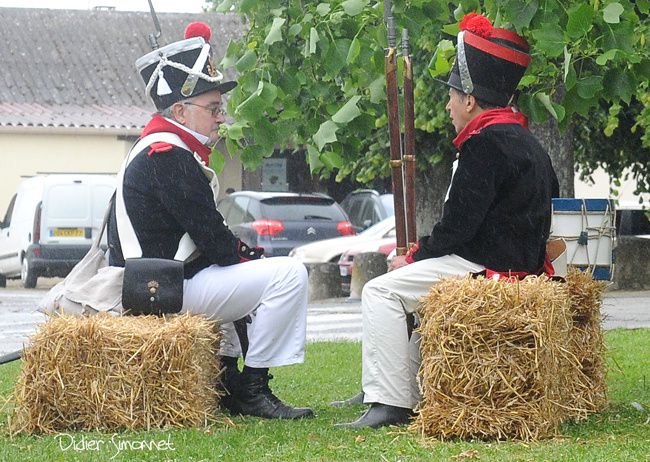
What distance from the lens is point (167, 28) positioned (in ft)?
132

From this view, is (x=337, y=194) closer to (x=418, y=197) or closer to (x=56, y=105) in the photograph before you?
(x=56, y=105)

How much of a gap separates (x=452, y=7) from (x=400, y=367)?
4.24m

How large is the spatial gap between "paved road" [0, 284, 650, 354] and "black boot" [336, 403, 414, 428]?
552 cm

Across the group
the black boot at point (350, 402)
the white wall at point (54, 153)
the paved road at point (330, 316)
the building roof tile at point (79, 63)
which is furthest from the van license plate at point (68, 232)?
the black boot at point (350, 402)

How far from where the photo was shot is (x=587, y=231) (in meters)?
9.97

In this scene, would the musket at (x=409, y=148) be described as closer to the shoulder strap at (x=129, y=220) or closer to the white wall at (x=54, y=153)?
the shoulder strap at (x=129, y=220)

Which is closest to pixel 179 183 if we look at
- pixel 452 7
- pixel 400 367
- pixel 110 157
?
pixel 400 367

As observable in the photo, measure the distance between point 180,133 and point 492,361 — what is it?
2.05 m

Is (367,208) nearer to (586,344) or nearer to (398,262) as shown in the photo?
(586,344)

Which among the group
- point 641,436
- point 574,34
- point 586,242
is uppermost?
point 574,34

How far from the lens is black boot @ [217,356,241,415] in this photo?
729 centimetres

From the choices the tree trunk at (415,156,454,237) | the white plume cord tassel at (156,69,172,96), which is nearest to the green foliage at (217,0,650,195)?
the white plume cord tassel at (156,69,172,96)

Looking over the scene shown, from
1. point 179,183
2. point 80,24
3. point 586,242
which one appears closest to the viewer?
point 179,183

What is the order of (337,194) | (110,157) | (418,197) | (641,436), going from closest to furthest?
(641,436) < (418,197) < (110,157) < (337,194)
